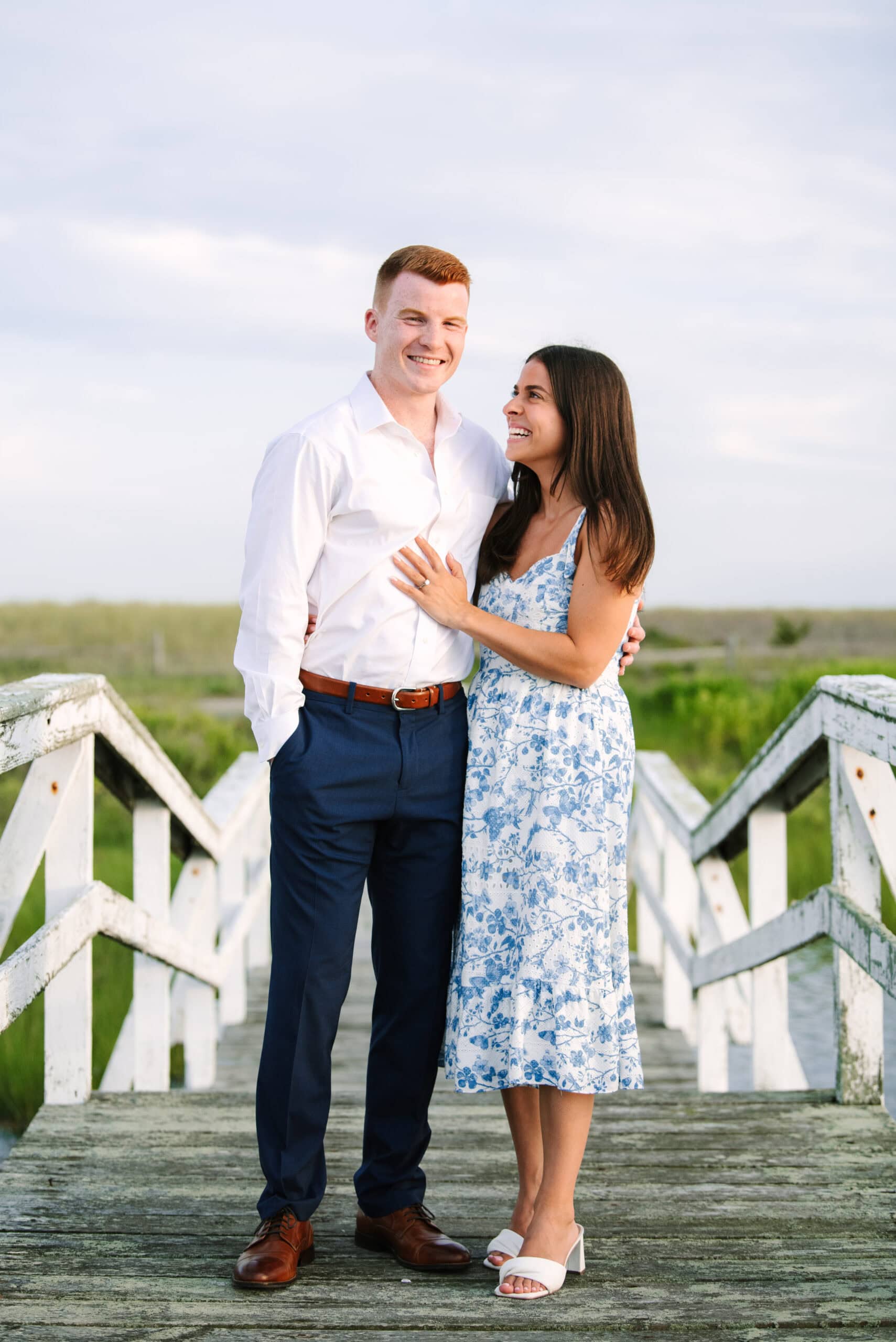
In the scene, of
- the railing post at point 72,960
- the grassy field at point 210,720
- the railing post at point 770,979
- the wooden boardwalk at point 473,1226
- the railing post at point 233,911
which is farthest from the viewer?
the grassy field at point 210,720

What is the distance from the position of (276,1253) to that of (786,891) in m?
1.97

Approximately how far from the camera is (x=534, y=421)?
7.09 ft

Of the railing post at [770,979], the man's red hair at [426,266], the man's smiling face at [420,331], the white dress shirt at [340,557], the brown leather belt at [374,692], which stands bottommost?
the railing post at [770,979]

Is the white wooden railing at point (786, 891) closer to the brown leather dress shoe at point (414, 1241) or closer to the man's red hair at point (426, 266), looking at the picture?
the brown leather dress shoe at point (414, 1241)

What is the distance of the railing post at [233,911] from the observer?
464 cm

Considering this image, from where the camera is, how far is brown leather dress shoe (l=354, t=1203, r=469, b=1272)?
79.4 inches

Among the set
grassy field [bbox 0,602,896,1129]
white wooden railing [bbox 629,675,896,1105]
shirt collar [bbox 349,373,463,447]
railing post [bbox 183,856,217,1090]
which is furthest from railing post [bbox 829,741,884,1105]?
grassy field [bbox 0,602,896,1129]

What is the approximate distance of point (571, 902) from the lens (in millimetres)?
2070

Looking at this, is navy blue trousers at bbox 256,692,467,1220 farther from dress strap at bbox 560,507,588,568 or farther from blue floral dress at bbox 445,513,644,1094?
dress strap at bbox 560,507,588,568

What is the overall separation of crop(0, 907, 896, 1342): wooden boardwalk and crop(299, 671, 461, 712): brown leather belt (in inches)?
36.2

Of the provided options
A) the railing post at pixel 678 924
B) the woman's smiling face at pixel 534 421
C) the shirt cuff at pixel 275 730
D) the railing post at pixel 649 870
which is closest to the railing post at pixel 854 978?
the woman's smiling face at pixel 534 421

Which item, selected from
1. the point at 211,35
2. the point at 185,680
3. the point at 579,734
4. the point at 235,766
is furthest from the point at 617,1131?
the point at 185,680

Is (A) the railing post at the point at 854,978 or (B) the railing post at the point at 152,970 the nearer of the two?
(A) the railing post at the point at 854,978

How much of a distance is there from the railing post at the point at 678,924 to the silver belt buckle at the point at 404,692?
2239mm
